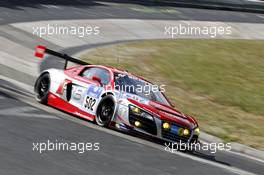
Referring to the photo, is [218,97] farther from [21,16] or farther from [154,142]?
[21,16]

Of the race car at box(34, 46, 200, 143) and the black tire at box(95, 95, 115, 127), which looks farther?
the black tire at box(95, 95, 115, 127)

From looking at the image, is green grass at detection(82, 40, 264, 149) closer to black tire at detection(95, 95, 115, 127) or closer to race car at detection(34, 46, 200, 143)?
race car at detection(34, 46, 200, 143)

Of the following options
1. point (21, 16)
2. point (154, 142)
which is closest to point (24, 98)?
point (154, 142)

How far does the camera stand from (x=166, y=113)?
46.0 ft

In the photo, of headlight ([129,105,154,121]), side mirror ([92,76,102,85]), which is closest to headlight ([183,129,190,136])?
headlight ([129,105,154,121])

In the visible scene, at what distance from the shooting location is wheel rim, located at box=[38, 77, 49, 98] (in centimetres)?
1634

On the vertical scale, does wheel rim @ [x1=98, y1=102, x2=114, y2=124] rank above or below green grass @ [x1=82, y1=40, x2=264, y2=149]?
above

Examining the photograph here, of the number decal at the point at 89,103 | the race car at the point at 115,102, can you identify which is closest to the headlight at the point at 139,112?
the race car at the point at 115,102

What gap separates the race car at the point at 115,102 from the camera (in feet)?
45.3

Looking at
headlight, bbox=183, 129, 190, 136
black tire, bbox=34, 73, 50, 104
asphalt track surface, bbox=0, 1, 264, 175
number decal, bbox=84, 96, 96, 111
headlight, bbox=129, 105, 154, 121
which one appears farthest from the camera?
black tire, bbox=34, 73, 50, 104

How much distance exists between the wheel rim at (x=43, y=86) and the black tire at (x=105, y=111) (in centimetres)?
221

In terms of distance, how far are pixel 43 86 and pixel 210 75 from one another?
9635 millimetres

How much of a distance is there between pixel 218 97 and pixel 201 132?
4.71 meters

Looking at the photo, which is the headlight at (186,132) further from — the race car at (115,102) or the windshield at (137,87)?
the windshield at (137,87)
